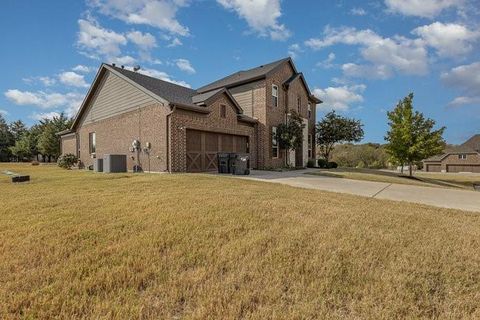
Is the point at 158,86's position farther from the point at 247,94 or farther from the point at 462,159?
the point at 462,159

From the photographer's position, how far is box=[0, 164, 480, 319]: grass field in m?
2.54

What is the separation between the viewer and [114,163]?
49.1 ft

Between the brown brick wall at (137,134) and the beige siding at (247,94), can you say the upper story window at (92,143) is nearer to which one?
the brown brick wall at (137,134)

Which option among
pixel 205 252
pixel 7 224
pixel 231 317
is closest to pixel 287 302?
pixel 231 317

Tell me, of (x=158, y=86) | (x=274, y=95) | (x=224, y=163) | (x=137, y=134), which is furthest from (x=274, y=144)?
(x=137, y=134)

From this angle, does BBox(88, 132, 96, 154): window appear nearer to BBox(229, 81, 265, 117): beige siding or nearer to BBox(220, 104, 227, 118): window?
BBox(220, 104, 227, 118): window

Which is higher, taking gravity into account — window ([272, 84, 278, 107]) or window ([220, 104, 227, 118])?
window ([272, 84, 278, 107])

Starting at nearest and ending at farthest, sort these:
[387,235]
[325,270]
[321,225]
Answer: [325,270], [387,235], [321,225]

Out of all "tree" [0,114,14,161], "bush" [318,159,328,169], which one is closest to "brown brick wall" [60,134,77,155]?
"bush" [318,159,328,169]

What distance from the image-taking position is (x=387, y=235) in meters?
4.41

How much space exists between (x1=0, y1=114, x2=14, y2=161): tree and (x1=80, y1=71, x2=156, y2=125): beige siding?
1890 inches

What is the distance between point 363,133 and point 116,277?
27.1m

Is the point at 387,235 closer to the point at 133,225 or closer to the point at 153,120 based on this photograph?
the point at 133,225

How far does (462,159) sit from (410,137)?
39460 millimetres
